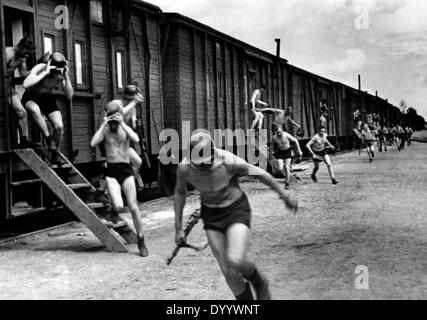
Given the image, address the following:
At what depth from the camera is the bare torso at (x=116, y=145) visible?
846 cm

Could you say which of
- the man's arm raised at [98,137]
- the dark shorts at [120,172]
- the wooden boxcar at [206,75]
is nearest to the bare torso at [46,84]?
the man's arm raised at [98,137]

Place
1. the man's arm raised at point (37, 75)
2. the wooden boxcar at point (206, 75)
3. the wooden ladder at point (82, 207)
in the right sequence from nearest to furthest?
the wooden ladder at point (82, 207) < the man's arm raised at point (37, 75) < the wooden boxcar at point (206, 75)

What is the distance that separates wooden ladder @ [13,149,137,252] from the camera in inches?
338

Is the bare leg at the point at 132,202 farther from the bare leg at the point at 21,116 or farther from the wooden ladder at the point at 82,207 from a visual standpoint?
the bare leg at the point at 21,116

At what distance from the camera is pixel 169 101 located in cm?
1590

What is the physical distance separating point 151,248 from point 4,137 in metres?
2.67

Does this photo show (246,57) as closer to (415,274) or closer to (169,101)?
(169,101)

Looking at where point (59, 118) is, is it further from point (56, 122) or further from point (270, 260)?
point (270, 260)

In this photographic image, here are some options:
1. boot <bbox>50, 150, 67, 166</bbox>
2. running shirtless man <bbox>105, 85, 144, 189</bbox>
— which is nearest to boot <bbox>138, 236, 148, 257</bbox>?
running shirtless man <bbox>105, 85, 144, 189</bbox>

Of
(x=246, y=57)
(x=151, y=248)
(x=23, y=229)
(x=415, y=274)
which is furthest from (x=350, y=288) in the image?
(x=246, y=57)

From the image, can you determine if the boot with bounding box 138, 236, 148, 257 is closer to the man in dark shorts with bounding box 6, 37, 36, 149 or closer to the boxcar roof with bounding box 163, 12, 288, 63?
the man in dark shorts with bounding box 6, 37, 36, 149

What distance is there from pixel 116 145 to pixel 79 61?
12.4 ft

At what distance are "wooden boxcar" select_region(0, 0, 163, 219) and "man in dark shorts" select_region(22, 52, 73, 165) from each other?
0.46 metres

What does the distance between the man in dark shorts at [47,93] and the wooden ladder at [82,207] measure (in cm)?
40
